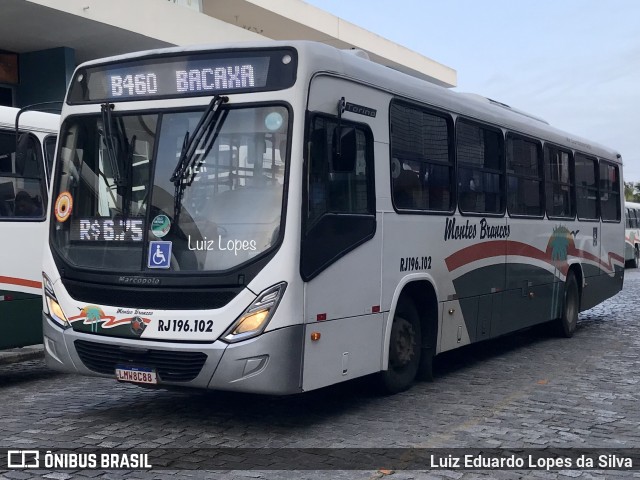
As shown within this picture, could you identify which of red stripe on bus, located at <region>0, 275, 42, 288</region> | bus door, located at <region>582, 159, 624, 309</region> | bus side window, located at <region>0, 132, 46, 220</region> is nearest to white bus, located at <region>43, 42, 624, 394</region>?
bus side window, located at <region>0, 132, 46, 220</region>

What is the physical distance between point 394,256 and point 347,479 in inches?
120

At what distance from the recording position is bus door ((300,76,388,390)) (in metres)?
7.29

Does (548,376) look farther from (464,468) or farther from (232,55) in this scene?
(232,55)

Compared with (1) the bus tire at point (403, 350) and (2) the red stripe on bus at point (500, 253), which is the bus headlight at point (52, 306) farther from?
(2) the red stripe on bus at point (500, 253)

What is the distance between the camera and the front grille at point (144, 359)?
23.2ft

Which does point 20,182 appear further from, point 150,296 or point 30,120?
point 150,296

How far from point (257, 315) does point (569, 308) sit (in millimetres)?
8558

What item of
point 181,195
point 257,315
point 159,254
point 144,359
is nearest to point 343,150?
point 181,195

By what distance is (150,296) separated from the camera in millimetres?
7246

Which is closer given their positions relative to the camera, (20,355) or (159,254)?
(159,254)

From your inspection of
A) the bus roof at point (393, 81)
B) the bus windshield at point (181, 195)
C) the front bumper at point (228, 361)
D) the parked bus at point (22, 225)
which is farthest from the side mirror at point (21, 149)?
the front bumper at point (228, 361)

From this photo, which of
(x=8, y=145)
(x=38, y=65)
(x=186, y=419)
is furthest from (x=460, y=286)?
(x=38, y=65)

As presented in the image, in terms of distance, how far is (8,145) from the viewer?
976cm

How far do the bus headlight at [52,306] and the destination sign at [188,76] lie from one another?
169 centimetres
